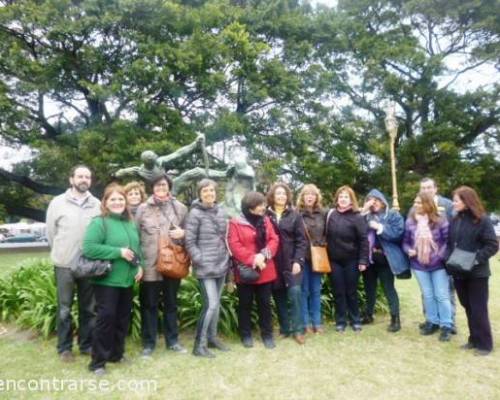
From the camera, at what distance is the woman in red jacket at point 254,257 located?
4.29 metres

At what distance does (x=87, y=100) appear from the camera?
16.7m

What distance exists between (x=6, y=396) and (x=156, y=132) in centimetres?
1222

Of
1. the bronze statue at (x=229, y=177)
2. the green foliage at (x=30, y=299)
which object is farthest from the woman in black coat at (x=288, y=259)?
the green foliage at (x=30, y=299)

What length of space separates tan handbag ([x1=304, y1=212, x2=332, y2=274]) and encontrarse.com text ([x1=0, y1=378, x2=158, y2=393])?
2086 mm

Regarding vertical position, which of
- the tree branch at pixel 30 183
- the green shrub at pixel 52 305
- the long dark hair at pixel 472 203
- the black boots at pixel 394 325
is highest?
the tree branch at pixel 30 183

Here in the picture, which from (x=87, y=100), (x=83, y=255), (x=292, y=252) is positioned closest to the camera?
(x=83, y=255)

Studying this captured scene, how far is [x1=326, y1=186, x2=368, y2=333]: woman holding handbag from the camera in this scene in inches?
193

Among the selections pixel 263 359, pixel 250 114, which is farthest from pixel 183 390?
pixel 250 114

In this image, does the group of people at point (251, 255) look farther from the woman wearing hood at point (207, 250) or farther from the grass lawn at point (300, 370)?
the grass lawn at point (300, 370)

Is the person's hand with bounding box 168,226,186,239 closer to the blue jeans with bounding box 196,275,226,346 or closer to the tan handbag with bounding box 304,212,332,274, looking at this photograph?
the blue jeans with bounding box 196,275,226,346

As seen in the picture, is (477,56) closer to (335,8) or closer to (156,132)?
(335,8)

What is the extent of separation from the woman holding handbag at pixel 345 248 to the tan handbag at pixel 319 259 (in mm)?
69

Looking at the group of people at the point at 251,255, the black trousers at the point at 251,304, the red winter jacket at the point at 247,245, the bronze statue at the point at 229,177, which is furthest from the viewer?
the bronze statue at the point at 229,177

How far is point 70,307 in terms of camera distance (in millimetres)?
4188
